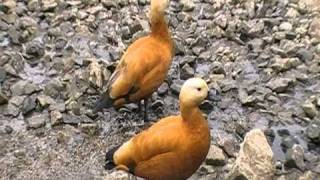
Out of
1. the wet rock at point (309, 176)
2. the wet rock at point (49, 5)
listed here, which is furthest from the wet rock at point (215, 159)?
the wet rock at point (49, 5)

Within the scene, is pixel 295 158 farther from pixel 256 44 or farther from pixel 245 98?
pixel 256 44

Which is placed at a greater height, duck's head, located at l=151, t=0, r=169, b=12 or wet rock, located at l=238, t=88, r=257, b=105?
duck's head, located at l=151, t=0, r=169, b=12

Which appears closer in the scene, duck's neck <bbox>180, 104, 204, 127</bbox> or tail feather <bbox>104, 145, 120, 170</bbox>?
duck's neck <bbox>180, 104, 204, 127</bbox>

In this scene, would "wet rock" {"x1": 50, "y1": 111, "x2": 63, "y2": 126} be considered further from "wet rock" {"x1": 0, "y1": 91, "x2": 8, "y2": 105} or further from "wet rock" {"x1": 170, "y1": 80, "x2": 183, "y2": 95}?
"wet rock" {"x1": 170, "y1": 80, "x2": 183, "y2": 95}

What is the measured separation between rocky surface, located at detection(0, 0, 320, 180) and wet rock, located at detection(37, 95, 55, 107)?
0.08ft

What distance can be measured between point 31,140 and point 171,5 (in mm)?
2911

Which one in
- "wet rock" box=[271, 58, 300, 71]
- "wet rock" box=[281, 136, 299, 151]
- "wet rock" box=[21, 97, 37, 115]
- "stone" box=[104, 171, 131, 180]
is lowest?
"stone" box=[104, 171, 131, 180]

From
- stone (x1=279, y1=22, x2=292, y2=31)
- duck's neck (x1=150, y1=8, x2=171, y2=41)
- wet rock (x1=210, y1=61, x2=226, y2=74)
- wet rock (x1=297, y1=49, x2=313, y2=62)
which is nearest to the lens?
duck's neck (x1=150, y1=8, x2=171, y2=41)

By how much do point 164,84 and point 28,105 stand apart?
1.30 meters

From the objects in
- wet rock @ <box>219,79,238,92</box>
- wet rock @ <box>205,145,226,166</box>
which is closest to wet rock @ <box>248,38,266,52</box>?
wet rock @ <box>219,79,238,92</box>

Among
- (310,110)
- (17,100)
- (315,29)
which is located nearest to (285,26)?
(315,29)

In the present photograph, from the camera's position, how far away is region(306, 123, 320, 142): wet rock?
5680mm

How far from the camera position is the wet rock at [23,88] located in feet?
21.1

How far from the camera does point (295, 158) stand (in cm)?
537
